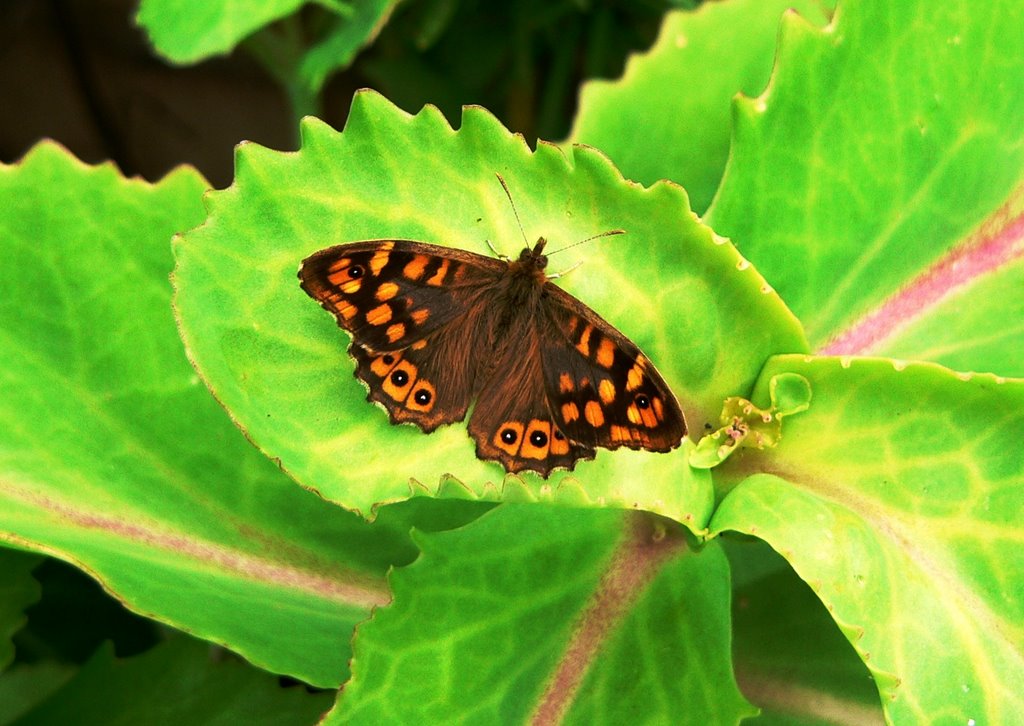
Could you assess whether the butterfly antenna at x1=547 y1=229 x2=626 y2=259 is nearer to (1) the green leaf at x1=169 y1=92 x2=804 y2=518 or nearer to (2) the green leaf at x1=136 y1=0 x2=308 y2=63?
(1) the green leaf at x1=169 y1=92 x2=804 y2=518

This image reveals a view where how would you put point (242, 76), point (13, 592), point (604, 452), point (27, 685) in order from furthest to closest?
point (242, 76), point (27, 685), point (13, 592), point (604, 452)

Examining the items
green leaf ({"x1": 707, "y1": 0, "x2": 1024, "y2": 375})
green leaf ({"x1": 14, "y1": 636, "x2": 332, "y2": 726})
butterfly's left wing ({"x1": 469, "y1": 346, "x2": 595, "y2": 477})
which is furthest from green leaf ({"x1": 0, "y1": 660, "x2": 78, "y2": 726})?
green leaf ({"x1": 707, "y1": 0, "x2": 1024, "y2": 375})

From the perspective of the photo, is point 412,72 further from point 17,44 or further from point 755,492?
point 755,492

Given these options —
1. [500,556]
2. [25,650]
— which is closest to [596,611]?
[500,556]

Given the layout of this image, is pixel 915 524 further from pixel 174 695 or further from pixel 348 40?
pixel 348 40

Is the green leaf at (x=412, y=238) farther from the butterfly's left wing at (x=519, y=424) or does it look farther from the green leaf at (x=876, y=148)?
the green leaf at (x=876, y=148)

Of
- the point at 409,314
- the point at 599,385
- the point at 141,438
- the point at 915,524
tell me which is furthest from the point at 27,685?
the point at 915,524

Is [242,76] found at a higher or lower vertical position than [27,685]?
higher
